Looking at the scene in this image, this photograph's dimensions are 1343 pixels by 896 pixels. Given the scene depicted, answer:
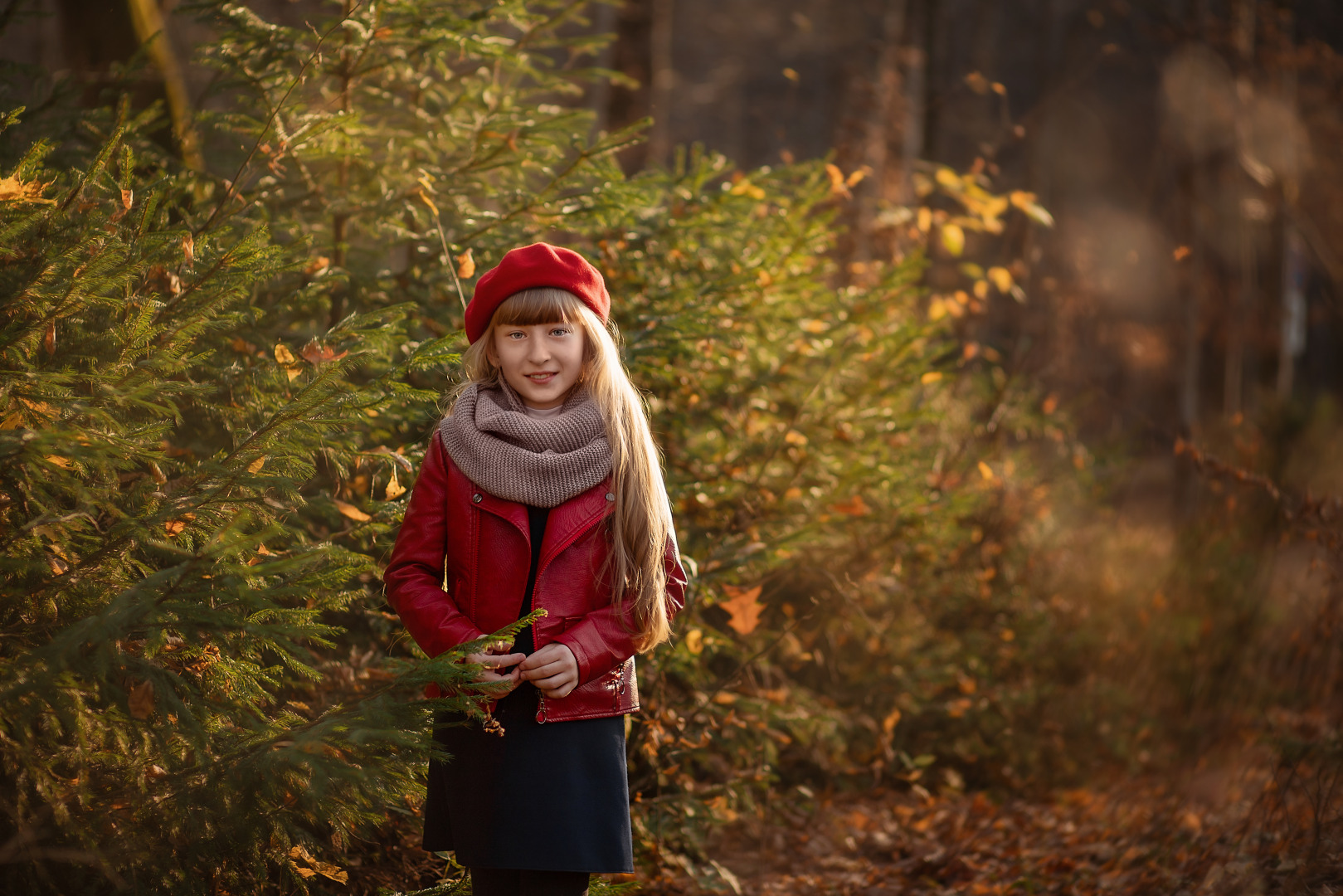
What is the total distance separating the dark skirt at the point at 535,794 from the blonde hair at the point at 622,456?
11.0 inches

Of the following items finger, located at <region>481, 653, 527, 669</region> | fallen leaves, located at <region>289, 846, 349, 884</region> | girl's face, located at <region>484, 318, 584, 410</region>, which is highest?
girl's face, located at <region>484, 318, 584, 410</region>

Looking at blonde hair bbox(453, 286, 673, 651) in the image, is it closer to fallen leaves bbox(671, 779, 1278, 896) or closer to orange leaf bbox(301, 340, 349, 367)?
orange leaf bbox(301, 340, 349, 367)

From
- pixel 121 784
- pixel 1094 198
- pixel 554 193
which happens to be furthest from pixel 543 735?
pixel 1094 198

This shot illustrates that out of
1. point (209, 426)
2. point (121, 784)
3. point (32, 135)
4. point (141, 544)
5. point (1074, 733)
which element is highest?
point (32, 135)

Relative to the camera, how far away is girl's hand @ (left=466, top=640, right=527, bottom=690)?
2.05m

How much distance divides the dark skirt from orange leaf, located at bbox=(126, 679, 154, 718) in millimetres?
632

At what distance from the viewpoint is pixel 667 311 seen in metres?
3.71

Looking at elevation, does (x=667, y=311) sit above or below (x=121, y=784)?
above

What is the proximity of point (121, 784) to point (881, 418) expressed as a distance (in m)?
3.25

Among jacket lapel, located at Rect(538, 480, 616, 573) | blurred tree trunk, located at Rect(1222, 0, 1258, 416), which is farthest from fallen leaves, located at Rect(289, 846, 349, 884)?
blurred tree trunk, located at Rect(1222, 0, 1258, 416)

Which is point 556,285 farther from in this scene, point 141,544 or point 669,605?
point 141,544

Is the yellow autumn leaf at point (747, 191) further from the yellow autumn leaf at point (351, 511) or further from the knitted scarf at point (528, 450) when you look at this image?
the yellow autumn leaf at point (351, 511)

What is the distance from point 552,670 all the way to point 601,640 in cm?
13

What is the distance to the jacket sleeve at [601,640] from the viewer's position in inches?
82.9
